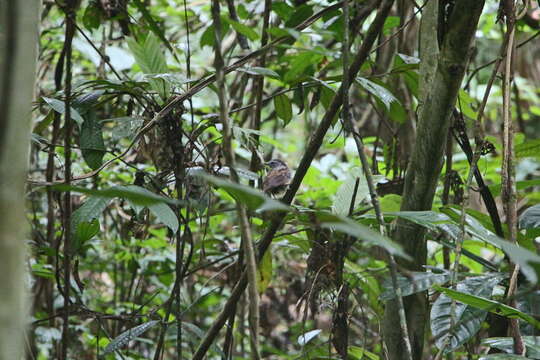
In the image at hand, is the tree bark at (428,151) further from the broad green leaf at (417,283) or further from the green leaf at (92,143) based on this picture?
the green leaf at (92,143)

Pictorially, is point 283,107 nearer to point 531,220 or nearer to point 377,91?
point 377,91

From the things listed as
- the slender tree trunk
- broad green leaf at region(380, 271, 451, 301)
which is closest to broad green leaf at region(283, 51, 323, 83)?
broad green leaf at region(380, 271, 451, 301)

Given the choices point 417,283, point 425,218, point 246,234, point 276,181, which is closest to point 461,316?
point 417,283

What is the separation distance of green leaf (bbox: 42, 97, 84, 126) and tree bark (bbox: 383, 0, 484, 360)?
472 millimetres

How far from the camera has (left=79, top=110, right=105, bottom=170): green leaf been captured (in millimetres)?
883

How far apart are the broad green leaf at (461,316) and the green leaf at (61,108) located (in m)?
0.57

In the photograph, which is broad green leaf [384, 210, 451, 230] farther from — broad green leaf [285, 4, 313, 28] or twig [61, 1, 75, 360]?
broad green leaf [285, 4, 313, 28]

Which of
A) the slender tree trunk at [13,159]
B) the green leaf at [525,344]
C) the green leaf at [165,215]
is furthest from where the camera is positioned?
the green leaf at [525,344]

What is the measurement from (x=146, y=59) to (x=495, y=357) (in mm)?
659

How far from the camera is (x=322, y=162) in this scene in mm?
1845

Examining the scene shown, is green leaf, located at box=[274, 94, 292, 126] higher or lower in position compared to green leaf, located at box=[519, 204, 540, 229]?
higher

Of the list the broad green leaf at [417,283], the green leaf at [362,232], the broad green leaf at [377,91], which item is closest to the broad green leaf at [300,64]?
the broad green leaf at [377,91]

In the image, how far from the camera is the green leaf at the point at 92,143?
0.88m

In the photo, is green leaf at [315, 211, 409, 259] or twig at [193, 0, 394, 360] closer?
green leaf at [315, 211, 409, 259]
